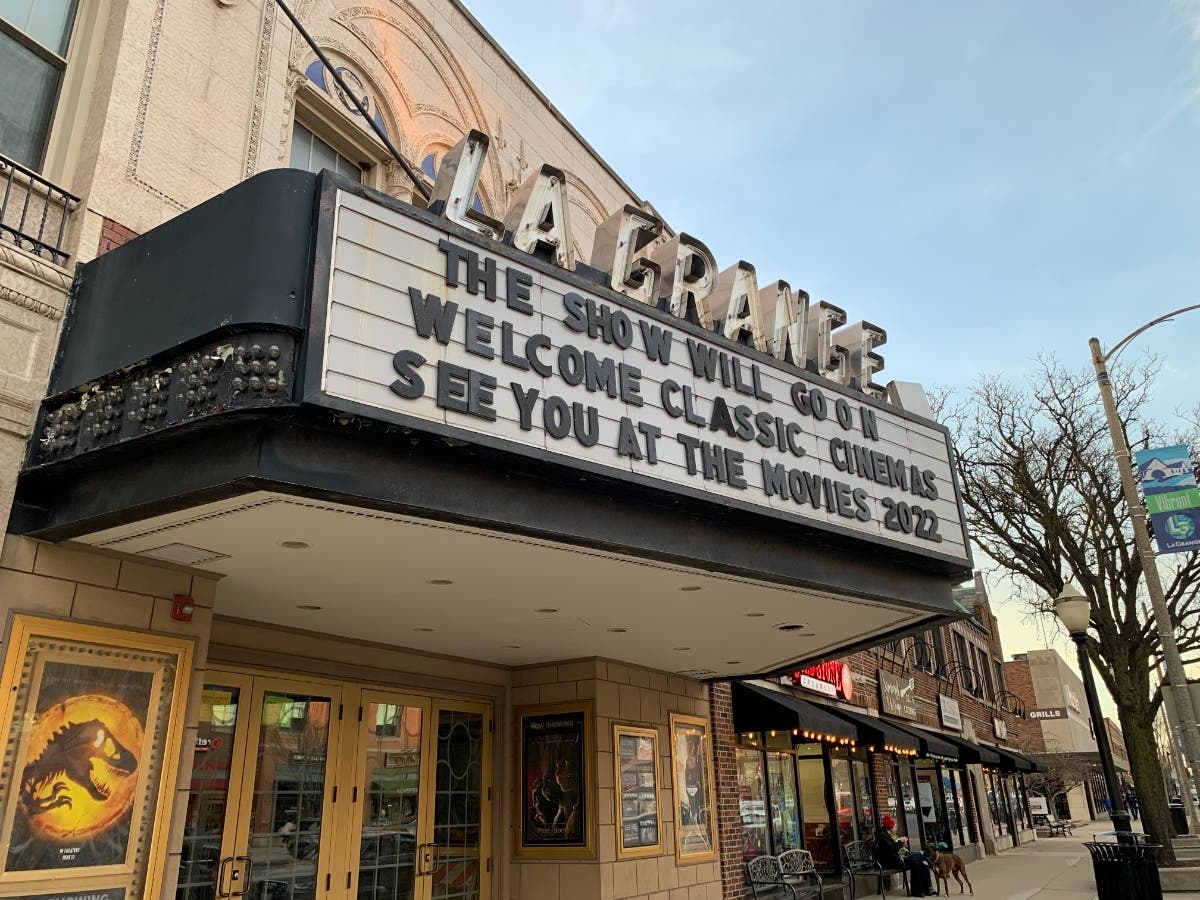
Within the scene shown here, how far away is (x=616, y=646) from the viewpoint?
9.80 metres

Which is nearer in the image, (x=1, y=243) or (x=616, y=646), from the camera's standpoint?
(x=1, y=243)

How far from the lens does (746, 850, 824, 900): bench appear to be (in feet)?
40.0

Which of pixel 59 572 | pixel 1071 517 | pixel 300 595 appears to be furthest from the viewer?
pixel 1071 517

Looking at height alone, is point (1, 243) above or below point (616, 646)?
above

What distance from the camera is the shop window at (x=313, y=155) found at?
8.75 meters

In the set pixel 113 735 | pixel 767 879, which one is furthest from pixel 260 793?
pixel 767 879

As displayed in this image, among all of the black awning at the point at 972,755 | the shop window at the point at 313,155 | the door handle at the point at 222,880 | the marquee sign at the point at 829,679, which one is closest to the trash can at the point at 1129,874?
the marquee sign at the point at 829,679

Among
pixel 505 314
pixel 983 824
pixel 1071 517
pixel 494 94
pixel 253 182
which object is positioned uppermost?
pixel 494 94

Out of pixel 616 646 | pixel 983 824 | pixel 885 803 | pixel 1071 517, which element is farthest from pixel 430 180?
pixel 983 824

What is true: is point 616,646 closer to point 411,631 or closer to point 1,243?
point 411,631

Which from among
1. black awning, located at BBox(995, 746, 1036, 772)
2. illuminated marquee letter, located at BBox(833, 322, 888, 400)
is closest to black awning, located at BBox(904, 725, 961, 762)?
black awning, located at BBox(995, 746, 1036, 772)

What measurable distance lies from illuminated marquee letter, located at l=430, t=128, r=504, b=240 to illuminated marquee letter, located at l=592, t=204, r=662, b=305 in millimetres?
1050

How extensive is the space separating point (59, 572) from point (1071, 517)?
66.7 ft

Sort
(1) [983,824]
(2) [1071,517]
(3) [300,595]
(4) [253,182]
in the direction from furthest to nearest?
(1) [983,824]
(2) [1071,517]
(3) [300,595]
(4) [253,182]
